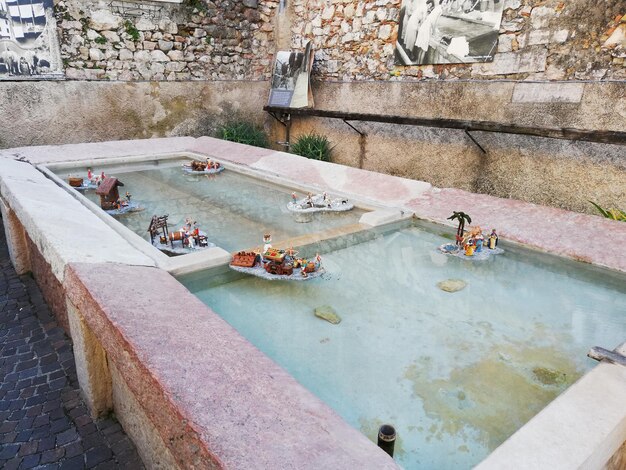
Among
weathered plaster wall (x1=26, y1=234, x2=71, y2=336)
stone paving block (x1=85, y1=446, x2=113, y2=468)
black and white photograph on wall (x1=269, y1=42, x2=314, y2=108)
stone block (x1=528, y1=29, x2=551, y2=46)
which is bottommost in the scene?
stone paving block (x1=85, y1=446, x2=113, y2=468)

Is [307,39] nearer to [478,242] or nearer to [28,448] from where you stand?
[478,242]

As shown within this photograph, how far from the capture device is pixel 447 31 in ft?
18.5

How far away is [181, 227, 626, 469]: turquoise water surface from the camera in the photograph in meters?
1.72

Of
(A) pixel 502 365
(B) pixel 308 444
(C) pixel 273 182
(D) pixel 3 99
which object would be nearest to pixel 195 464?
(B) pixel 308 444

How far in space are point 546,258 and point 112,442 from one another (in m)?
2.89

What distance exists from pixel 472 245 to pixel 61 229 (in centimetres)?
268

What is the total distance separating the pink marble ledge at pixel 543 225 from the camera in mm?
2949

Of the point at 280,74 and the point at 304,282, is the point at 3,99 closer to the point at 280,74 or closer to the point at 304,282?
the point at 280,74

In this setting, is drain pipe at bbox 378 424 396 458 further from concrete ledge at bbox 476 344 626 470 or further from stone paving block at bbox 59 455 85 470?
stone paving block at bbox 59 455 85 470

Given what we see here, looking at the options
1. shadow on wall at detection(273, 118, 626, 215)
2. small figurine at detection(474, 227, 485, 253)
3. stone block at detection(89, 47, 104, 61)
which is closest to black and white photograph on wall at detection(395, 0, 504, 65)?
shadow on wall at detection(273, 118, 626, 215)

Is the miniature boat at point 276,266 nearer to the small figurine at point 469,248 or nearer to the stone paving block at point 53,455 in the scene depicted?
the small figurine at point 469,248

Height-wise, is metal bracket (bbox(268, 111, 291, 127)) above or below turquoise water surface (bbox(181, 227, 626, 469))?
above

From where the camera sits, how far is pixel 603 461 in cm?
140

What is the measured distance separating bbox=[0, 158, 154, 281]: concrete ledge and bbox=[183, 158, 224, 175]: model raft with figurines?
189cm
